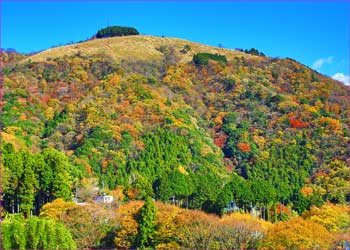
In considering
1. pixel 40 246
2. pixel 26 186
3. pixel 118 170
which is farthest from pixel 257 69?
pixel 40 246

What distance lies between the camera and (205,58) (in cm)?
7912

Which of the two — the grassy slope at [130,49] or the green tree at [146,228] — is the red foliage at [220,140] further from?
the green tree at [146,228]

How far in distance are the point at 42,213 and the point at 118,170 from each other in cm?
1637

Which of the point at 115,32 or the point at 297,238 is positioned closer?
the point at 297,238

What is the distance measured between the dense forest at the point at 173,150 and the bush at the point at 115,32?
491 centimetres

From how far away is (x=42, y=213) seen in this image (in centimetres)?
3269

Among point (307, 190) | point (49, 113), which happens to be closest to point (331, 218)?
point (307, 190)

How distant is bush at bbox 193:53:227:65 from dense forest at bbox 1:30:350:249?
0.29m

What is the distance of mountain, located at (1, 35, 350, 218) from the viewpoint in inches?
1656

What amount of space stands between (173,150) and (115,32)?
141 ft

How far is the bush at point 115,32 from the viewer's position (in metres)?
92.9

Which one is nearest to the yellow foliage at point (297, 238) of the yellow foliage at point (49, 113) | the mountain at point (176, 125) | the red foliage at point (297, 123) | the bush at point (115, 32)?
the mountain at point (176, 125)

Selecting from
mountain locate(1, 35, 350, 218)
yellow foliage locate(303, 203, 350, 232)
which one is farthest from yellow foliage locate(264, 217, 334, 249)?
mountain locate(1, 35, 350, 218)

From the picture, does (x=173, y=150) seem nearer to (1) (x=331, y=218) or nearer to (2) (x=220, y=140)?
(2) (x=220, y=140)
